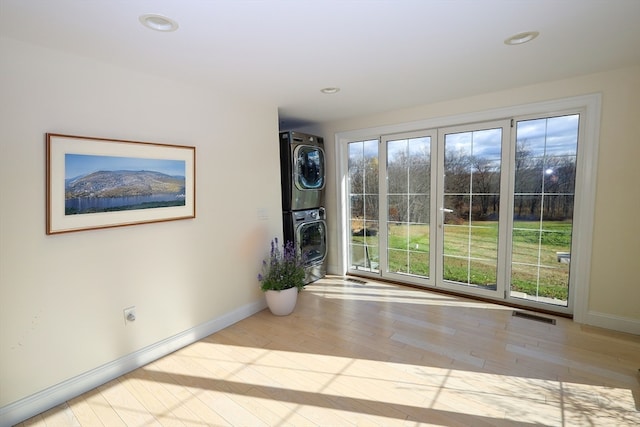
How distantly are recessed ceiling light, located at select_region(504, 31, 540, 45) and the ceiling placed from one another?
0.05m

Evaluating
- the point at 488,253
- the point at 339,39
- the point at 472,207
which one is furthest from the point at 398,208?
the point at 339,39

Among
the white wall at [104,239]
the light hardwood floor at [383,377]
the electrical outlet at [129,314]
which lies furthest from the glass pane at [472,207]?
the electrical outlet at [129,314]

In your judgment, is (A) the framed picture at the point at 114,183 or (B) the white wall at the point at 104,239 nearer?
(B) the white wall at the point at 104,239

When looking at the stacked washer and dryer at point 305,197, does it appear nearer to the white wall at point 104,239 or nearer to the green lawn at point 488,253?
the white wall at point 104,239

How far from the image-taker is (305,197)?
4.11m

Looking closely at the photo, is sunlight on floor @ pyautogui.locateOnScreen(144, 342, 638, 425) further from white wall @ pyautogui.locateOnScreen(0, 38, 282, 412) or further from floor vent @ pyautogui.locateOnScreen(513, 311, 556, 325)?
floor vent @ pyautogui.locateOnScreen(513, 311, 556, 325)

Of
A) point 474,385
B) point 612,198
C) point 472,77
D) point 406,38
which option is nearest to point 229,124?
point 406,38

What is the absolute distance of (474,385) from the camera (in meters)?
2.08

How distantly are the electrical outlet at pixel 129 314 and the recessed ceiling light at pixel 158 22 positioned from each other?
75.7 inches

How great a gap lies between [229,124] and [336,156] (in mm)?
1837

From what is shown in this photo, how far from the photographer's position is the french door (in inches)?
122

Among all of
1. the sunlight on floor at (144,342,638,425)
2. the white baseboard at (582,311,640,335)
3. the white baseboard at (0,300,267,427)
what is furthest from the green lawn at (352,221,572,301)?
the white baseboard at (0,300,267,427)

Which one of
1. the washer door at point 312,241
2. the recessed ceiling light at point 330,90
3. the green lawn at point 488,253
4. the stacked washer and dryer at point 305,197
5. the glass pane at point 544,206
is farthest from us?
the washer door at point 312,241

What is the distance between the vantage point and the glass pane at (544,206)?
9.89ft
